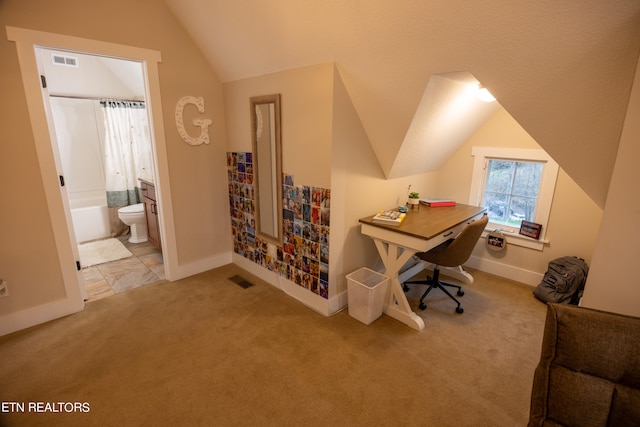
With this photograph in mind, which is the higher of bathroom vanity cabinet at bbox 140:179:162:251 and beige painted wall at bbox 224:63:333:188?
beige painted wall at bbox 224:63:333:188

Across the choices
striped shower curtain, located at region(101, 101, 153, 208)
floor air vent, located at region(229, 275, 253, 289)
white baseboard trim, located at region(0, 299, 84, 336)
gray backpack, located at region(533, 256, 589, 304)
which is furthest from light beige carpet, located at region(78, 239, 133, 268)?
gray backpack, located at region(533, 256, 589, 304)

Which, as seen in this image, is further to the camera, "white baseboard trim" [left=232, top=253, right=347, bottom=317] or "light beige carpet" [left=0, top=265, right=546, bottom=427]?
"white baseboard trim" [left=232, top=253, right=347, bottom=317]

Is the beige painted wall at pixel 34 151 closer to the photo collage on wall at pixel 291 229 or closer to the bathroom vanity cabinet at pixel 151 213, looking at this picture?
the photo collage on wall at pixel 291 229

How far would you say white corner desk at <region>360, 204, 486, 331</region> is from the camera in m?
2.27

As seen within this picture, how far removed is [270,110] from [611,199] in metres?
2.31

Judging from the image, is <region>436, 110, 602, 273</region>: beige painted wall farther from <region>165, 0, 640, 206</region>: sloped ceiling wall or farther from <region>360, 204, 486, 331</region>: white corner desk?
<region>165, 0, 640, 206</region>: sloped ceiling wall

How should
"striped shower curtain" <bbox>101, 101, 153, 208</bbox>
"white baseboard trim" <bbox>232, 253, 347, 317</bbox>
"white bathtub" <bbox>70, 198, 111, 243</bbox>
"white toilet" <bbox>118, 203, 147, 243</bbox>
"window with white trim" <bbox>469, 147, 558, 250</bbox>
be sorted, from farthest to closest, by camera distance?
"striped shower curtain" <bbox>101, 101, 153, 208</bbox>, "white bathtub" <bbox>70, 198, 111, 243</bbox>, "white toilet" <bbox>118, 203, 147, 243</bbox>, "window with white trim" <bbox>469, 147, 558, 250</bbox>, "white baseboard trim" <bbox>232, 253, 347, 317</bbox>

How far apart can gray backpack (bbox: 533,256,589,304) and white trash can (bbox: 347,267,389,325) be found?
1.51 m

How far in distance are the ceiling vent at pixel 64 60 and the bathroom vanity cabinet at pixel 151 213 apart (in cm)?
199

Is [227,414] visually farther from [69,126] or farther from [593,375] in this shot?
[69,126]

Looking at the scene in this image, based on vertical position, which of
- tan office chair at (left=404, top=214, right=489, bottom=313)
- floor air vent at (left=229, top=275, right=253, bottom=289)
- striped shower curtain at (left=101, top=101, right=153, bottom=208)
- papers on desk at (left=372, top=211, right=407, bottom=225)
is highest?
striped shower curtain at (left=101, top=101, right=153, bottom=208)

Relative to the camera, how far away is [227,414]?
5.39ft

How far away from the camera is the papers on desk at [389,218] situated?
2.46m

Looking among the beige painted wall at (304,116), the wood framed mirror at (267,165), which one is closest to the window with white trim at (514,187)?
the beige painted wall at (304,116)
